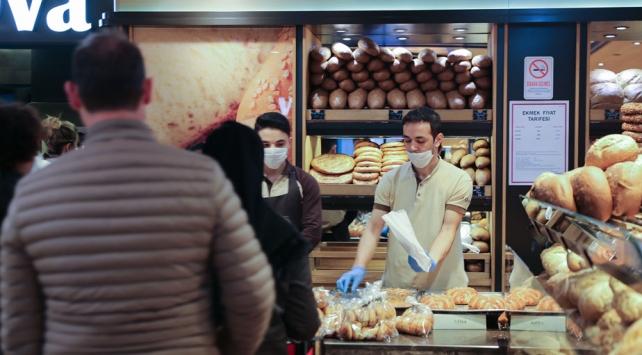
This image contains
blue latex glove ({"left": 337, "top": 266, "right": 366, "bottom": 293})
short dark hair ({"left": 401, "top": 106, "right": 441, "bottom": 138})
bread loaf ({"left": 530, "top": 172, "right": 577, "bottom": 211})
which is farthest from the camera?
short dark hair ({"left": 401, "top": 106, "right": 441, "bottom": 138})

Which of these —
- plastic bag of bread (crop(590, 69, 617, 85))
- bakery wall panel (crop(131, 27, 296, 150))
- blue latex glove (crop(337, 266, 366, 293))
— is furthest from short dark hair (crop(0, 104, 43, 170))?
plastic bag of bread (crop(590, 69, 617, 85))

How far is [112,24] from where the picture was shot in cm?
471

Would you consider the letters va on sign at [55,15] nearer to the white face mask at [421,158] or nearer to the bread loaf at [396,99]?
the bread loaf at [396,99]

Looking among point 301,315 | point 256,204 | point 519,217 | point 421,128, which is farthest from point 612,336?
point 519,217

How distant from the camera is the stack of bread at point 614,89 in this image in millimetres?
4691

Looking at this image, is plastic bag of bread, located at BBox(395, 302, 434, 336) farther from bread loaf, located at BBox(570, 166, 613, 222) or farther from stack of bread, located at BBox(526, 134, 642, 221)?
bread loaf, located at BBox(570, 166, 613, 222)

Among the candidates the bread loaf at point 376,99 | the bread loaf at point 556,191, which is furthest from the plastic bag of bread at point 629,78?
the bread loaf at point 556,191

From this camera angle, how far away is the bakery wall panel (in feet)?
15.3

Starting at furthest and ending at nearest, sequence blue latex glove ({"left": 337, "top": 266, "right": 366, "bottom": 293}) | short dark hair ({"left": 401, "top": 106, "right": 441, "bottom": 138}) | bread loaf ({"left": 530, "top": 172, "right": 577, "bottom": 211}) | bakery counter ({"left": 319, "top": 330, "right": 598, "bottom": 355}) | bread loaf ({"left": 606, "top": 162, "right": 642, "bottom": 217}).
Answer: short dark hair ({"left": 401, "top": 106, "right": 441, "bottom": 138}), blue latex glove ({"left": 337, "top": 266, "right": 366, "bottom": 293}), bakery counter ({"left": 319, "top": 330, "right": 598, "bottom": 355}), bread loaf ({"left": 530, "top": 172, "right": 577, "bottom": 211}), bread loaf ({"left": 606, "top": 162, "right": 642, "bottom": 217})

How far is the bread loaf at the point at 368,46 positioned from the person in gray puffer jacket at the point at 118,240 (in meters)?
3.28

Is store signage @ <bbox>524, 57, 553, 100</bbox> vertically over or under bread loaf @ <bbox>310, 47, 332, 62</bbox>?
under

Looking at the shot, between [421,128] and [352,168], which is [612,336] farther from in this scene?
[352,168]

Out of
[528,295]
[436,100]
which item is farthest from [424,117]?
[436,100]

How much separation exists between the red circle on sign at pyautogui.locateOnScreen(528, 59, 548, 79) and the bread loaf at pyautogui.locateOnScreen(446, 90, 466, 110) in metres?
0.43
